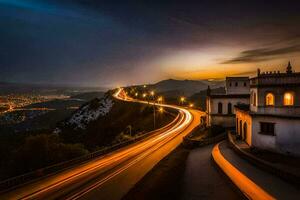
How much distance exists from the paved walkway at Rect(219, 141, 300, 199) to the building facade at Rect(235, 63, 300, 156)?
13.4ft

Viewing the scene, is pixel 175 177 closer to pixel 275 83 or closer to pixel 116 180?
pixel 116 180

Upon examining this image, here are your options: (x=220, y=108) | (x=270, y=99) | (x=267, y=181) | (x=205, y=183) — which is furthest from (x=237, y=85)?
(x=267, y=181)

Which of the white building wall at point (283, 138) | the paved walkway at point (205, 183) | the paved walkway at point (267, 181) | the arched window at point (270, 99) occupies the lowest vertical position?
the paved walkway at point (205, 183)

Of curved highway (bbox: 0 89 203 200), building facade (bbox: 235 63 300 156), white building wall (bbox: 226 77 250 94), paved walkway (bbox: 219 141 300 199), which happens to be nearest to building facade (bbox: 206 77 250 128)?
white building wall (bbox: 226 77 250 94)

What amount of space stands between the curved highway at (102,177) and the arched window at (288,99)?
1610 centimetres

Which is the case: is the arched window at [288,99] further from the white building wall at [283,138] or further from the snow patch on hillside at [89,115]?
the snow patch on hillside at [89,115]

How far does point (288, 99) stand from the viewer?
95.5ft

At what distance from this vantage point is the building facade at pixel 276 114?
2762cm

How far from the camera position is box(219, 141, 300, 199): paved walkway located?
17.8m

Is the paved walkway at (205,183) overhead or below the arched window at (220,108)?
below

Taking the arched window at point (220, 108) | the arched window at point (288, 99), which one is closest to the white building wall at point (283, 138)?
the arched window at point (288, 99)

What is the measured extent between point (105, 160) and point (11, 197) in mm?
13996

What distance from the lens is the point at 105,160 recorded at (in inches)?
1321

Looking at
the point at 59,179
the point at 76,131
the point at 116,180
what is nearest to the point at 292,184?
the point at 116,180
